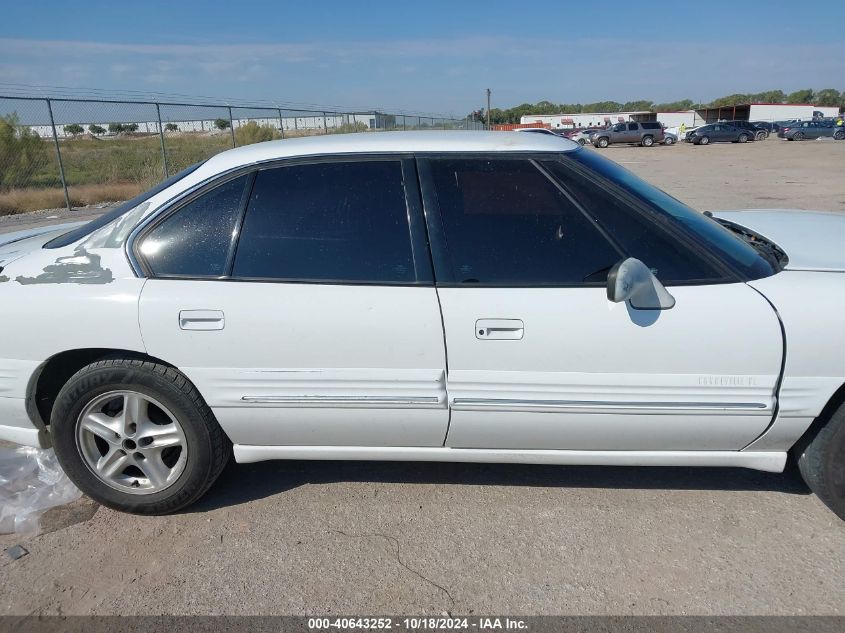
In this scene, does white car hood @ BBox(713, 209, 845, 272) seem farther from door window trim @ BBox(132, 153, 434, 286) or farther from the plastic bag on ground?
the plastic bag on ground

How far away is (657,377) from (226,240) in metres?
1.85

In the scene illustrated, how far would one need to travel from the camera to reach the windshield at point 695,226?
247 cm

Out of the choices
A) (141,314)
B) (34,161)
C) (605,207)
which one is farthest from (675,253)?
(34,161)

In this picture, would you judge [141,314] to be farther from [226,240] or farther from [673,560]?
[673,560]

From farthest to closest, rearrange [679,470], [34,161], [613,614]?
[34,161] → [679,470] → [613,614]

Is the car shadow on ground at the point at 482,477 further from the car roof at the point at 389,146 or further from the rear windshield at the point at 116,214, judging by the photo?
the car roof at the point at 389,146

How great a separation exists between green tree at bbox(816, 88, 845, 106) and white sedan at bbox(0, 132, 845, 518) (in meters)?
123

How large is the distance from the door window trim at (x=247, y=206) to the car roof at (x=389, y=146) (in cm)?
3

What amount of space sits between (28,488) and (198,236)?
5.21 ft

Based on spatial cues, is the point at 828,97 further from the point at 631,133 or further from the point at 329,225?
the point at 329,225

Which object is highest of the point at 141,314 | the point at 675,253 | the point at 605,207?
the point at 605,207

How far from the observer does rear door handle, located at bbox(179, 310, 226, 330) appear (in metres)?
2.48

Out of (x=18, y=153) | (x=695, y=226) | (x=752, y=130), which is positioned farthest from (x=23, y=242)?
(x=752, y=130)

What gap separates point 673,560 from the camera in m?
2.41
